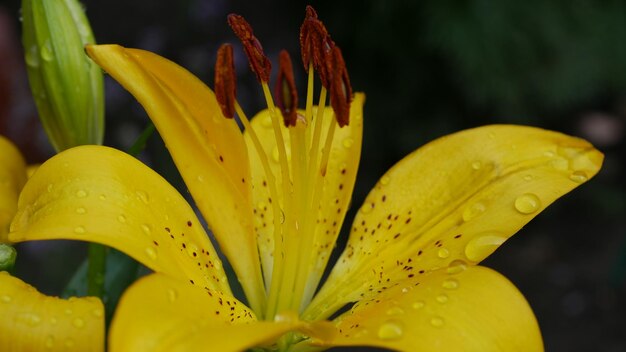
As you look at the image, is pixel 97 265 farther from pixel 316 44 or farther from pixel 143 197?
pixel 316 44

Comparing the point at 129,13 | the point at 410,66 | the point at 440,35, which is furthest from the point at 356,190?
the point at 129,13

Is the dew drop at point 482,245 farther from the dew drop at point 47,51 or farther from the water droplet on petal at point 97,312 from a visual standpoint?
the dew drop at point 47,51

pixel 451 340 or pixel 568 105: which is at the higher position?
pixel 451 340

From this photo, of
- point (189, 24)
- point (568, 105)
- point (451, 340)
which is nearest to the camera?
point (451, 340)

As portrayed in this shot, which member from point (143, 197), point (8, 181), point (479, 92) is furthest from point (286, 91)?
point (479, 92)

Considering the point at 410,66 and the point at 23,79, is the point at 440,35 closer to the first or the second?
the point at 410,66

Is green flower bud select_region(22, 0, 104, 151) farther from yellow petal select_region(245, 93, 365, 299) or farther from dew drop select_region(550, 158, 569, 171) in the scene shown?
dew drop select_region(550, 158, 569, 171)
